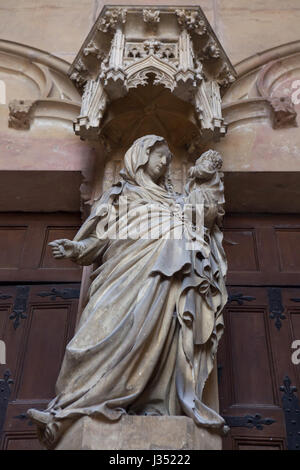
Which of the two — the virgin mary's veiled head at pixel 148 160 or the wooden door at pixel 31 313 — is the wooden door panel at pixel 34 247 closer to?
the wooden door at pixel 31 313

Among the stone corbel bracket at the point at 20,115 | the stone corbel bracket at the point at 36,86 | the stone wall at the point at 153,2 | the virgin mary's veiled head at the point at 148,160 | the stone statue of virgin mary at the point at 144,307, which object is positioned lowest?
the stone statue of virgin mary at the point at 144,307

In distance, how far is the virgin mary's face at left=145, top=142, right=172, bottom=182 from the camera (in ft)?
12.7

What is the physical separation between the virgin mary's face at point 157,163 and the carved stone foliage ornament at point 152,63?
52 centimetres

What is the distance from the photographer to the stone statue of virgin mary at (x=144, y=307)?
8.84 ft

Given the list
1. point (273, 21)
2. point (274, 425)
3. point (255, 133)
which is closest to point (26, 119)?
point (255, 133)

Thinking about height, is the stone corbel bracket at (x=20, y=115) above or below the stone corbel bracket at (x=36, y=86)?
below

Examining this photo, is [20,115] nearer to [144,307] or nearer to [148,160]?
[148,160]

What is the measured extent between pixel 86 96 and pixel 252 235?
5.91ft

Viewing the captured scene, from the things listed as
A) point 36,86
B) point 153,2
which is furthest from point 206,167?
point 153,2

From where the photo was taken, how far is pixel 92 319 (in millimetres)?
2957

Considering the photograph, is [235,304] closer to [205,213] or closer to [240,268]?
[240,268]

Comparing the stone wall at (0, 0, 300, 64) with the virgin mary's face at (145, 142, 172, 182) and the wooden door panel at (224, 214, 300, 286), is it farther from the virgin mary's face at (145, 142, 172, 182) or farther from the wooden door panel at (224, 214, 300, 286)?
the virgin mary's face at (145, 142, 172, 182)

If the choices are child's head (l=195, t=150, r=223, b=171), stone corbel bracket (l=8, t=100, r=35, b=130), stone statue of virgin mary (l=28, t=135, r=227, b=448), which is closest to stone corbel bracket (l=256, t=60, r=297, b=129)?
child's head (l=195, t=150, r=223, b=171)

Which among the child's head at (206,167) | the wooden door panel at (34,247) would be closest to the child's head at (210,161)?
the child's head at (206,167)
